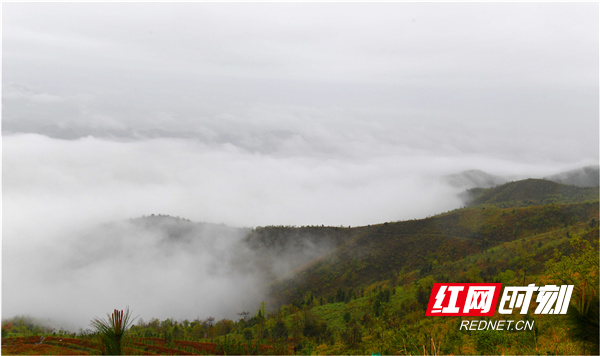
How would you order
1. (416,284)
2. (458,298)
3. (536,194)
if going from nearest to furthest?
1. (458,298)
2. (416,284)
3. (536,194)

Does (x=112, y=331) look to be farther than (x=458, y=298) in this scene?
No

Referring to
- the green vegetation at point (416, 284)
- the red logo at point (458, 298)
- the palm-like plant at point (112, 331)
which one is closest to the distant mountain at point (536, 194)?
the green vegetation at point (416, 284)

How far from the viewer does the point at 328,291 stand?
102 m

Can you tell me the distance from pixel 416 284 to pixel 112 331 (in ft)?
220

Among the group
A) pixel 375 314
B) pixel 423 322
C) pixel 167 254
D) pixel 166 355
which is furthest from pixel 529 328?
pixel 167 254

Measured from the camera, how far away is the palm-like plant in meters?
9.73

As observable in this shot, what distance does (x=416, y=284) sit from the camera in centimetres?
7038

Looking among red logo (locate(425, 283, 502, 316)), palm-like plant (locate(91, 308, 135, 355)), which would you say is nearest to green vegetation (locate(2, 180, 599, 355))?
palm-like plant (locate(91, 308, 135, 355))

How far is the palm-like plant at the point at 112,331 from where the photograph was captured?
973 cm

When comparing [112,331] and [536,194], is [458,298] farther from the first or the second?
[536,194]

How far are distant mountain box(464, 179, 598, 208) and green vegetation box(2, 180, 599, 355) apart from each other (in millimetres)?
579

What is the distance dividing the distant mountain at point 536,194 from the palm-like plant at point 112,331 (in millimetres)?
142075

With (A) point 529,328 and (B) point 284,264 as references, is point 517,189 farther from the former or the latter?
(A) point 529,328

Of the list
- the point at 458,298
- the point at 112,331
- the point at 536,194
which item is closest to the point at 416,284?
the point at 458,298
